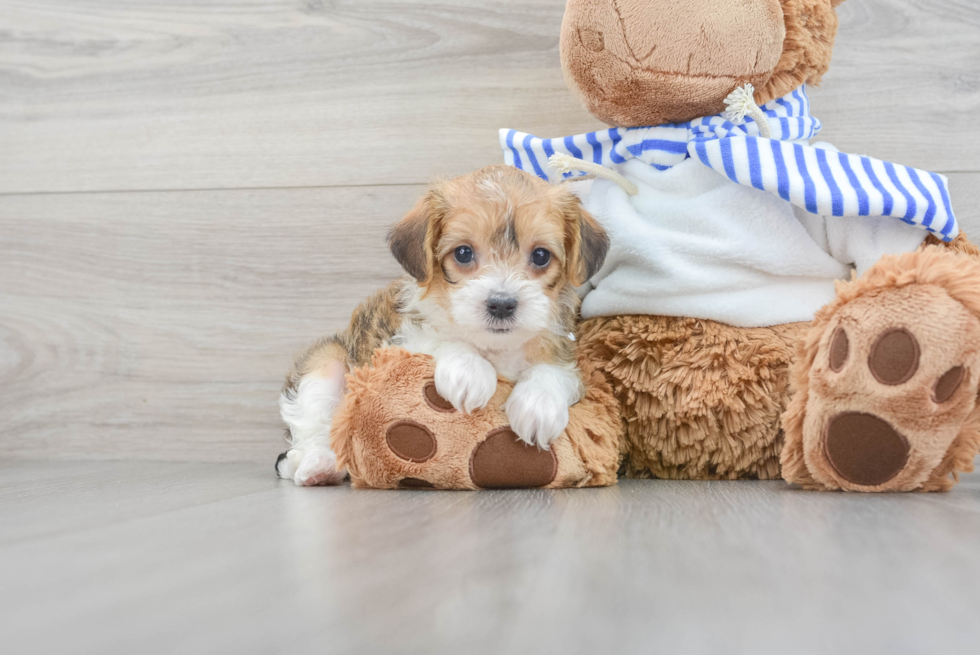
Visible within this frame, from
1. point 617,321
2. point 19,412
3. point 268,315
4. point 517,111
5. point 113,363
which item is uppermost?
point 517,111

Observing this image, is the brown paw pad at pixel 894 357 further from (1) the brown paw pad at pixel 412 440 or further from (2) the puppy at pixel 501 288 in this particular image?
(1) the brown paw pad at pixel 412 440

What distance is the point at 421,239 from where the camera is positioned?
4.70 feet

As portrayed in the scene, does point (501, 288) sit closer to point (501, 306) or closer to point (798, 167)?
point (501, 306)

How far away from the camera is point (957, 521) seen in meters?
0.97

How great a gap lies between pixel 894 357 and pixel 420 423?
767 mm

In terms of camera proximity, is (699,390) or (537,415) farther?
(699,390)

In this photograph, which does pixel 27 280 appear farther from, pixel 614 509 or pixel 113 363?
pixel 614 509

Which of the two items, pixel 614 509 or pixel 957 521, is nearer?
pixel 957 521

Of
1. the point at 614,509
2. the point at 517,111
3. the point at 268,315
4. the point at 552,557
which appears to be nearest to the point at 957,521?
the point at 614,509

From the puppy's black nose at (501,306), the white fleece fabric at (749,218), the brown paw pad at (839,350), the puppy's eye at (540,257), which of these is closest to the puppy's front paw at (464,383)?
the puppy's black nose at (501,306)

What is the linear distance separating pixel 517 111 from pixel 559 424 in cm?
105

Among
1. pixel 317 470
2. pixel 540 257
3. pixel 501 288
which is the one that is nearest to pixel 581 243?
pixel 540 257

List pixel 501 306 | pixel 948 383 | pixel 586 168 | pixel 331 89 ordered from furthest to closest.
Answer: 1. pixel 331 89
2. pixel 586 168
3. pixel 501 306
4. pixel 948 383

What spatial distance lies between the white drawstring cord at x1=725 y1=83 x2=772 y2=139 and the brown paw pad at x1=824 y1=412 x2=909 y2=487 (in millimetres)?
600
